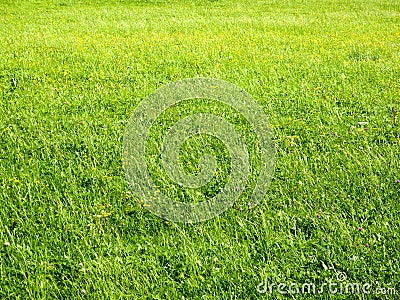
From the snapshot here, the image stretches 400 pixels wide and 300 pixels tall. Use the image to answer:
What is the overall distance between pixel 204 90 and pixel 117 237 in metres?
4.21

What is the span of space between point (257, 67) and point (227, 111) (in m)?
2.65

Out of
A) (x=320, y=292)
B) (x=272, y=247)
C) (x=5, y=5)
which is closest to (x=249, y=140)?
(x=272, y=247)

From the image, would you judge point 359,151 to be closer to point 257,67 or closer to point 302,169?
point 302,169

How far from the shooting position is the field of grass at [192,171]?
352cm

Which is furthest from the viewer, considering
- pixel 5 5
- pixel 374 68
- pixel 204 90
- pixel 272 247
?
pixel 5 5

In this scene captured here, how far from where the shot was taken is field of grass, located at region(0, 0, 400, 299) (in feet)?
11.5

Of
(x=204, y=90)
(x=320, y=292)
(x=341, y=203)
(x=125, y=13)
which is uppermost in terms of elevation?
(x=125, y=13)

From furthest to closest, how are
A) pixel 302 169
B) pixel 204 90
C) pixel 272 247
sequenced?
pixel 204 90 → pixel 302 169 → pixel 272 247

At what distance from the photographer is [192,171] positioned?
5082mm

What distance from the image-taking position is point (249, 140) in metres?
5.77

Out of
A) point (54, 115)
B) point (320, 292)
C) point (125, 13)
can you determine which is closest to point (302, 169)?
point (320, 292)

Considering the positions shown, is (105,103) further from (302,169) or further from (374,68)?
(374,68)

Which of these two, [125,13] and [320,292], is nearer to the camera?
[320,292]

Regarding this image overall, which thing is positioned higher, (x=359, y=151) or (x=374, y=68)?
(x=374, y=68)
